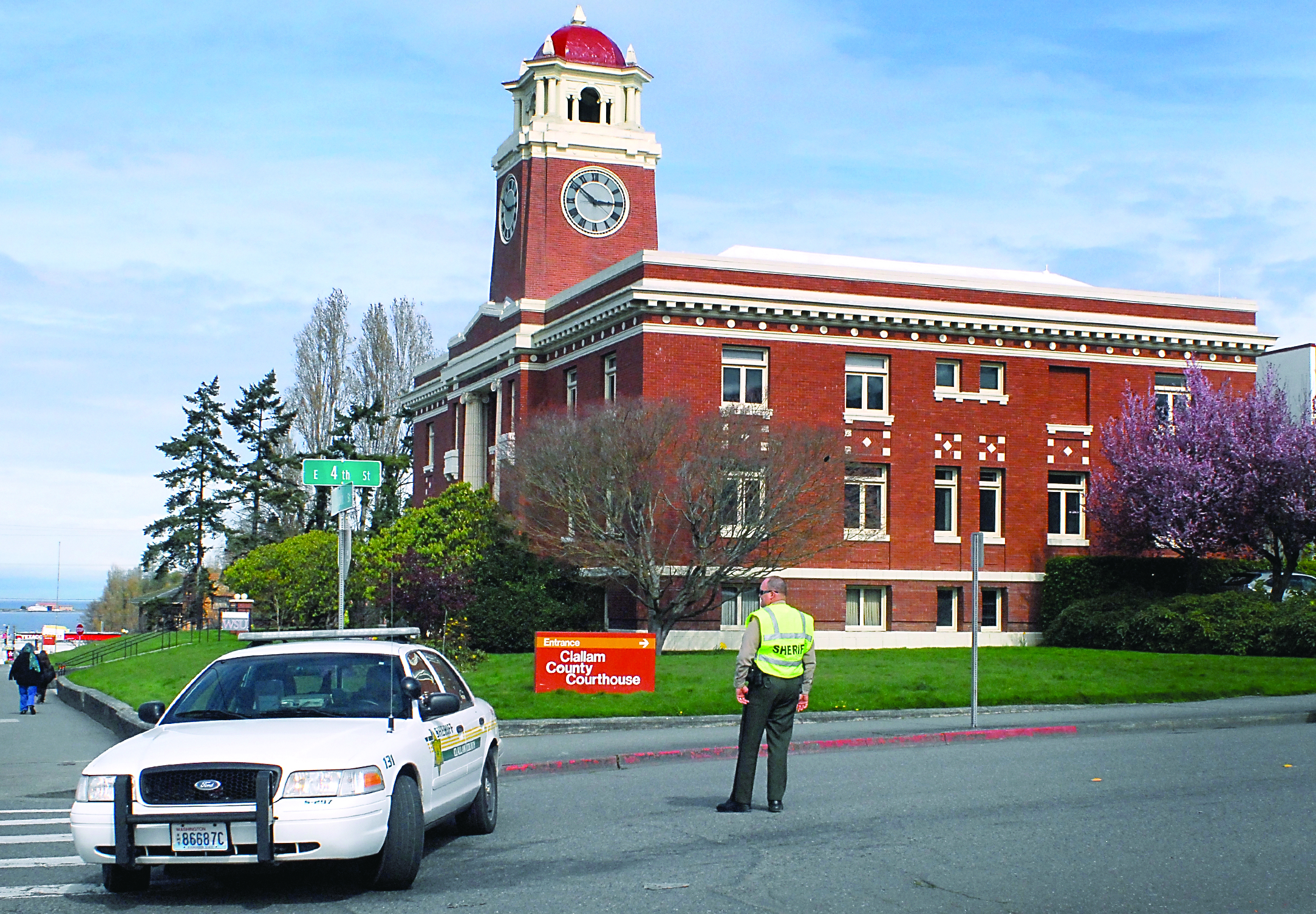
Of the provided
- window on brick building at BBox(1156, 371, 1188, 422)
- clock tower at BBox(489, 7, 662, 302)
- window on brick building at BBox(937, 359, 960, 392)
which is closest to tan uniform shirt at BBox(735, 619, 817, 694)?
window on brick building at BBox(937, 359, 960, 392)

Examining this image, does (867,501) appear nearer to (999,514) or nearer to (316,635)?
(999,514)

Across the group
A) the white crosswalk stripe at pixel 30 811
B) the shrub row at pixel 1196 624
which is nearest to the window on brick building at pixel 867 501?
the shrub row at pixel 1196 624

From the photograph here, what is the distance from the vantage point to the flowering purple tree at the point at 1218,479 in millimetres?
35781

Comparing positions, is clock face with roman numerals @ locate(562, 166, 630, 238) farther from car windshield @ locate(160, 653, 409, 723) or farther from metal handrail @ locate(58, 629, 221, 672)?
car windshield @ locate(160, 653, 409, 723)

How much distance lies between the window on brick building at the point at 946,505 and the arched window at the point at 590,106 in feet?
54.6

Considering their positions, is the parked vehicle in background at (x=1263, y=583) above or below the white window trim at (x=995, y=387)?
below

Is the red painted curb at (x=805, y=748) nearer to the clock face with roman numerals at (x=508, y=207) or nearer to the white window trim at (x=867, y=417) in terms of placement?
the white window trim at (x=867, y=417)

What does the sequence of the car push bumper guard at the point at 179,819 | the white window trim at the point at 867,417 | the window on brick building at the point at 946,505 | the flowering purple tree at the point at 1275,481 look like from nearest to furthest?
the car push bumper guard at the point at 179,819 → the flowering purple tree at the point at 1275,481 → the white window trim at the point at 867,417 → the window on brick building at the point at 946,505

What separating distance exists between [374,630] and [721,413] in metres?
21.8

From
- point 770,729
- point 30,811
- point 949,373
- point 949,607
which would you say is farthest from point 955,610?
point 30,811

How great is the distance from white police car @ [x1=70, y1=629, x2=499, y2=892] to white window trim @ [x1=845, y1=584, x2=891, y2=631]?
2971 centimetres

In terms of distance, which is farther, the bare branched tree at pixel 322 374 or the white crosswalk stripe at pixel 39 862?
the bare branched tree at pixel 322 374

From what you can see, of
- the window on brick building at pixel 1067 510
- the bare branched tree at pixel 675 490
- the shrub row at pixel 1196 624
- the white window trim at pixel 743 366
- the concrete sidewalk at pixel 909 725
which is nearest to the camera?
the concrete sidewalk at pixel 909 725

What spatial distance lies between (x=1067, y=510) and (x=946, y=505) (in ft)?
12.2
